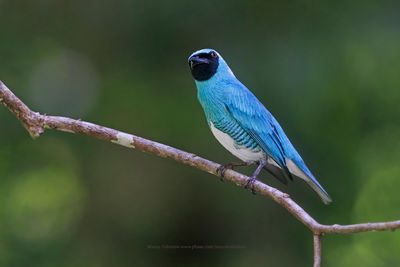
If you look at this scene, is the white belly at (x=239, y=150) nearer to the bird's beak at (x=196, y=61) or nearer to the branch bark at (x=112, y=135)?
the bird's beak at (x=196, y=61)

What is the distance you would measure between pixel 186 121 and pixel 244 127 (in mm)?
2260

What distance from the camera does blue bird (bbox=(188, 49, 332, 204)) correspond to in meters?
4.80

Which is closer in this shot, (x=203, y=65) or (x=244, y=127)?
(x=244, y=127)

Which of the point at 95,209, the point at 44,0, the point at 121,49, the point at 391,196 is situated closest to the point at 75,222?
the point at 95,209

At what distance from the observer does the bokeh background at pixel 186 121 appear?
22.2ft

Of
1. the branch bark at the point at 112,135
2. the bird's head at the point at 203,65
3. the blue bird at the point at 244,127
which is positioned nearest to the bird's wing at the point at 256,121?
the blue bird at the point at 244,127

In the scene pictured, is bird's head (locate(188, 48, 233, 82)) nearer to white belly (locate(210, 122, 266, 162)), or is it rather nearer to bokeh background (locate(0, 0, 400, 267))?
white belly (locate(210, 122, 266, 162))

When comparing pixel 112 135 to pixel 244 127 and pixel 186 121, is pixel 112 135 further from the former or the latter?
pixel 186 121

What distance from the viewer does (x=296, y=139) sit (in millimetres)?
6574

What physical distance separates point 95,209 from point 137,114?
1030mm

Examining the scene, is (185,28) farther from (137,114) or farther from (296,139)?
(296,139)

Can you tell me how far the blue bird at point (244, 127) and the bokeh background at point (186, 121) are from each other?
1.50m

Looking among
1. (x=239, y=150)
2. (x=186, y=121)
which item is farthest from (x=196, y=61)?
(x=186, y=121)

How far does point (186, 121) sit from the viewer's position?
7.11 m
